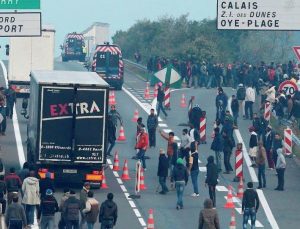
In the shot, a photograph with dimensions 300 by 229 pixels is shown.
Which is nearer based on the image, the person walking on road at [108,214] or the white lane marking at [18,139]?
the person walking on road at [108,214]

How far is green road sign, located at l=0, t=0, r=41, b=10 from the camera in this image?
4038 cm

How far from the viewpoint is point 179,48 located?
85938 millimetres

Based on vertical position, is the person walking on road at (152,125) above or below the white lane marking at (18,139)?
above

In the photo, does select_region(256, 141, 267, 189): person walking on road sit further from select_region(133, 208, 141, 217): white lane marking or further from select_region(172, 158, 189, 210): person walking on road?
select_region(133, 208, 141, 217): white lane marking

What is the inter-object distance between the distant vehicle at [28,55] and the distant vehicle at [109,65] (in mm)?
11491

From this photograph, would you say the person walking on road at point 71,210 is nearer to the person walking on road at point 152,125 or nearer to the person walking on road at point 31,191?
the person walking on road at point 31,191

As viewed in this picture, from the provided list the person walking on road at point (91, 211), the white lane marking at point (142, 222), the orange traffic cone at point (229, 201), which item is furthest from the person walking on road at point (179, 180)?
the person walking on road at point (91, 211)

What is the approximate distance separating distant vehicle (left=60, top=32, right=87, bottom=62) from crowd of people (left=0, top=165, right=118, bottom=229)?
6893 centimetres

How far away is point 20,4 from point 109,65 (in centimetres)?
2708

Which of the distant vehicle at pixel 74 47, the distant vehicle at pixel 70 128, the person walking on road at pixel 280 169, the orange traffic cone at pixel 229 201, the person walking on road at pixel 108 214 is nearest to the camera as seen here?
the person walking on road at pixel 108 214

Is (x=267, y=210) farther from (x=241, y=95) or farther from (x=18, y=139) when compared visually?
(x=241, y=95)

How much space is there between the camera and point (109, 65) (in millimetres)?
67812

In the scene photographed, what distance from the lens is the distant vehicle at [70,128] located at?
120 feet

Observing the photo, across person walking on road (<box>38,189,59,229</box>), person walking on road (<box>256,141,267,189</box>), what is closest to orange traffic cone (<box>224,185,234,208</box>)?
person walking on road (<box>256,141,267,189</box>)
